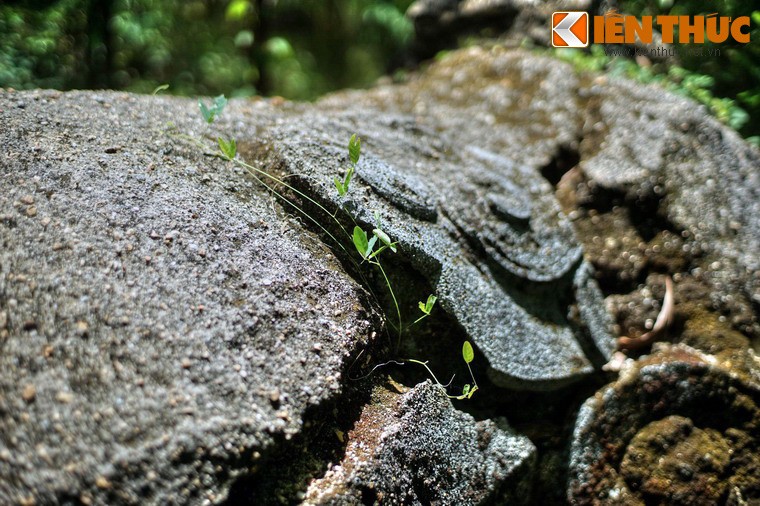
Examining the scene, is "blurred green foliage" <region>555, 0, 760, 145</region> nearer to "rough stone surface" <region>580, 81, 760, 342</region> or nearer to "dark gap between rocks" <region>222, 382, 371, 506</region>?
"rough stone surface" <region>580, 81, 760, 342</region>

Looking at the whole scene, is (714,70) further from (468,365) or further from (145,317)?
(145,317)

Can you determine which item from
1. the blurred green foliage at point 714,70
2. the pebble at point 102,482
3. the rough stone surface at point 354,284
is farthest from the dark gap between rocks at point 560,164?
the pebble at point 102,482

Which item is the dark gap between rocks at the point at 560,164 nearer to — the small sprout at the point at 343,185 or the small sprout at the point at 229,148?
the small sprout at the point at 343,185

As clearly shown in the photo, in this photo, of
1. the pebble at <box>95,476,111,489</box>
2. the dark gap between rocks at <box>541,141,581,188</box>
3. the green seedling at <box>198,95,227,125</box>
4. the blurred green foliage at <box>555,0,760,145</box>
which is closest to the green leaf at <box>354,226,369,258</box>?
the green seedling at <box>198,95,227,125</box>

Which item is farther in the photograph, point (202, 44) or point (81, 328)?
point (202, 44)

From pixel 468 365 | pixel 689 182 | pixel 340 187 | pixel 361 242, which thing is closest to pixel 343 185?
pixel 340 187

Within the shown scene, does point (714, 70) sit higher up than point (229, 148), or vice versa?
point (229, 148)

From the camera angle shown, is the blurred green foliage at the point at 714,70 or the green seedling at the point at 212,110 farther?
the blurred green foliage at the point at 714,70

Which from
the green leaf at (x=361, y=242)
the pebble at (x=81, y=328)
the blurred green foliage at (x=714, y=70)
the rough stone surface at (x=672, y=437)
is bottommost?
the rough stone surface at (x=672, y=437)
